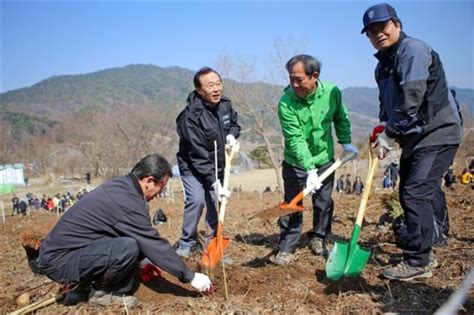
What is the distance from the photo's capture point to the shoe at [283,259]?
4.05 m

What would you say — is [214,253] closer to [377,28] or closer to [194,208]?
[194,208]

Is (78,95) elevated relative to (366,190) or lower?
elevated

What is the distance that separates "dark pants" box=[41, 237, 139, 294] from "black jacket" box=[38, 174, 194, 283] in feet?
0.13

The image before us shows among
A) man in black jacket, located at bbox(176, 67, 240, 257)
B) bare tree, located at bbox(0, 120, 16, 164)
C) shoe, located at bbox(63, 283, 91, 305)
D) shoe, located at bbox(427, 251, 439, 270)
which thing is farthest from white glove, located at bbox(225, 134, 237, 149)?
bare tree, located at bbox(0, 120, 16, 164)

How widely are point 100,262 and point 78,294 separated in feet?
1.77

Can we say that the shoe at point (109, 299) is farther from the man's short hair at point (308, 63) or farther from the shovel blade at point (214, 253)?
the man's short hair at point (308, 63)

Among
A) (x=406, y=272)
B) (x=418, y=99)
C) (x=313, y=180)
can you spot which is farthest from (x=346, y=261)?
(x=418, y=99)

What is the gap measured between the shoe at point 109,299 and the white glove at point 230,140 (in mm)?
1800

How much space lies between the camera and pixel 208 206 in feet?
15.3

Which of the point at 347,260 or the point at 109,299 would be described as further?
the point at 347,260

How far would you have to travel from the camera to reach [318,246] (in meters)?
4.36

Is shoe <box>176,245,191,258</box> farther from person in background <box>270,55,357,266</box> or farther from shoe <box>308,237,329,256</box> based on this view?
shoe <box>308,237,329,256</box>

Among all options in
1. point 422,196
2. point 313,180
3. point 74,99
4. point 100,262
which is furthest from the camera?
point 74,99

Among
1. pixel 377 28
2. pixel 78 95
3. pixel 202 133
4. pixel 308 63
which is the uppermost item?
pixel 78 95
